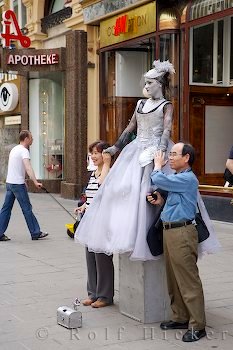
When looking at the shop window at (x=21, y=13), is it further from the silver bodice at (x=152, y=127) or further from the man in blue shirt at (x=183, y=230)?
the man in blue shirt at (x=183, y=230)

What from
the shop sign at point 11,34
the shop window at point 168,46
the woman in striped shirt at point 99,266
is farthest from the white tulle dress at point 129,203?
the shop sign at point 11,34

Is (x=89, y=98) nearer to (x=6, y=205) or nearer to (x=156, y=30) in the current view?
(x=156, y=30)

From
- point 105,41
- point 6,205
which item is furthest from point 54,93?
point 6,205

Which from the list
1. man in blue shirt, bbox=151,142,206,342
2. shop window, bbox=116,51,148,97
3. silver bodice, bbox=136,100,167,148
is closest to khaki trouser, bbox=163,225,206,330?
man in blue shirt, bbox=151,142,206,342

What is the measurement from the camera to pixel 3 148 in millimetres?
23109

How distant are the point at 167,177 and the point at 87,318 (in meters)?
1.65

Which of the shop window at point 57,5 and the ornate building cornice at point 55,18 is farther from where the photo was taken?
the shop window at point 57,5

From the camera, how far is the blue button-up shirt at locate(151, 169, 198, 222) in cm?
478

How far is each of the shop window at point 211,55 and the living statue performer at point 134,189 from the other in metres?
7.53

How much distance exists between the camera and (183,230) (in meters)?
4.82

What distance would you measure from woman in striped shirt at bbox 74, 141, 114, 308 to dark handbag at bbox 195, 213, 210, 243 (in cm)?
115

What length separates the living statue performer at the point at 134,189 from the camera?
507 centimetres

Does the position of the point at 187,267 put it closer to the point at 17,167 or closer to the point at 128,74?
the point at 17,167

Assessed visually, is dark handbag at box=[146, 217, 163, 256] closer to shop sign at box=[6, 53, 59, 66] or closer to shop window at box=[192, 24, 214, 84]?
shop window at box=[192, 24, 214, 84]
